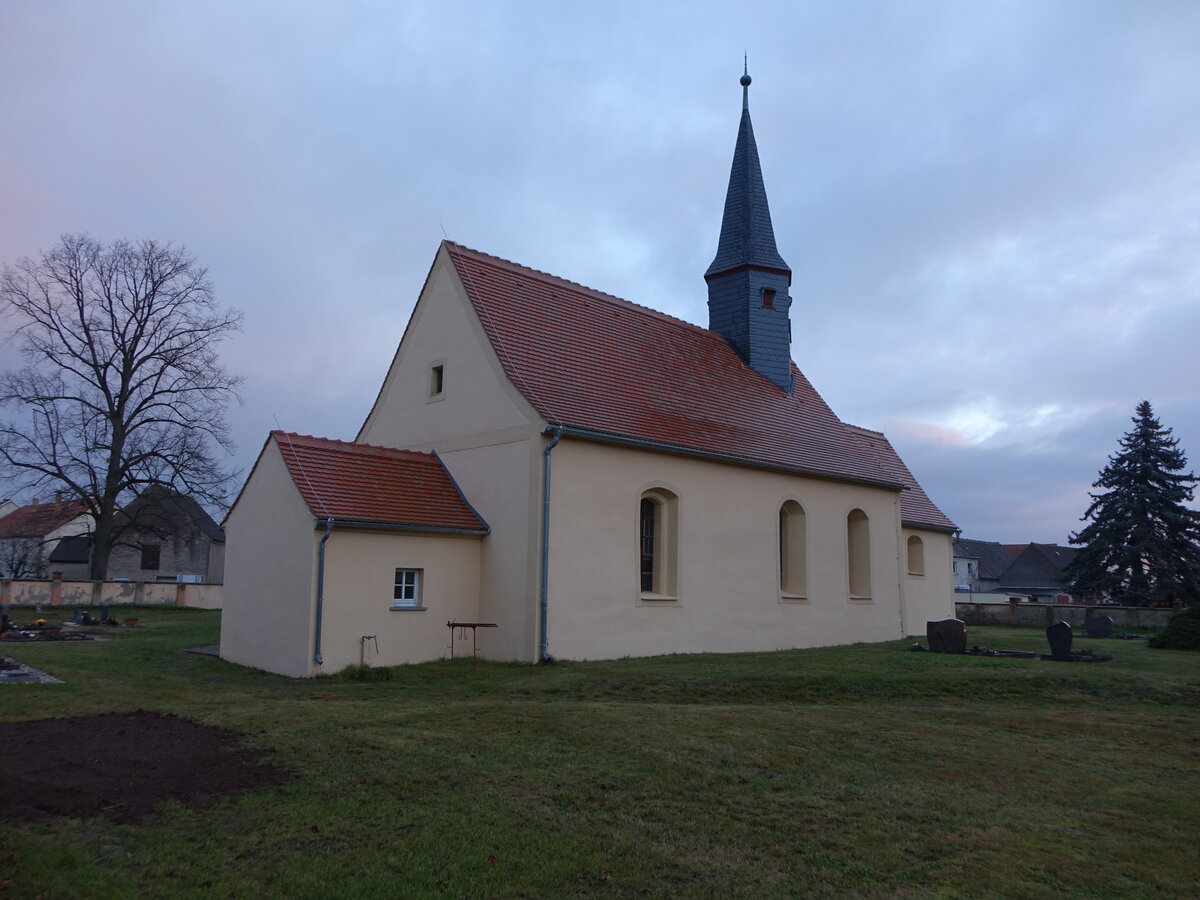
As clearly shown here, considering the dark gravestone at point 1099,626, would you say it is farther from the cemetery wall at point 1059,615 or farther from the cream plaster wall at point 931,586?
the cemetery wall at point 1059,615

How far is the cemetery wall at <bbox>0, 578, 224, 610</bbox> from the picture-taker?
3284cm

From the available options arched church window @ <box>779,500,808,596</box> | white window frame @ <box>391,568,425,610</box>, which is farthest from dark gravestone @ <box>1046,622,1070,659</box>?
white window frame @ <box>391,568,425,610</box>

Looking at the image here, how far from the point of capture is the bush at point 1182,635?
2102 centimetres

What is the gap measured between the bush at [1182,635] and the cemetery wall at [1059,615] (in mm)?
9749

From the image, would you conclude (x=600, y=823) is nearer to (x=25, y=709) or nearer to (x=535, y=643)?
(x=25, y=709)

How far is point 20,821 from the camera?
5.95 metres

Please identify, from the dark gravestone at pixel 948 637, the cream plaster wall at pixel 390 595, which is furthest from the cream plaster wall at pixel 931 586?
the cream plaster wall at pixel 390 595

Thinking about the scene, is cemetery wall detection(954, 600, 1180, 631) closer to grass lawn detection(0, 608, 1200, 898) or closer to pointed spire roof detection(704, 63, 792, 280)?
pointed spire roof detection(704, 63, 792, 280)

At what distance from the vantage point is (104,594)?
3428cm

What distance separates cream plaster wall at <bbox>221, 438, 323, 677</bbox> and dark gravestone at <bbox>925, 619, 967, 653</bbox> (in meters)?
13.0

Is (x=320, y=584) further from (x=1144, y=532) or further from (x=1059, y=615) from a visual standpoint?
(x=1144, y=532)

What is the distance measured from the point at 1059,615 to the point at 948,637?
18921mm

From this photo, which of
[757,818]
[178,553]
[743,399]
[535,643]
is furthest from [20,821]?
[178,553]

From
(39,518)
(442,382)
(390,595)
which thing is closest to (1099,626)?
(442,382)
